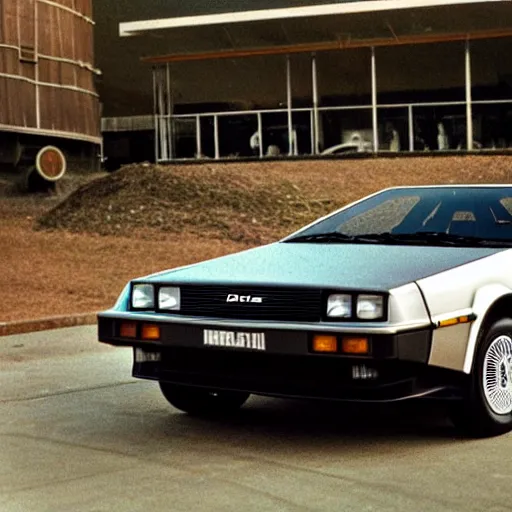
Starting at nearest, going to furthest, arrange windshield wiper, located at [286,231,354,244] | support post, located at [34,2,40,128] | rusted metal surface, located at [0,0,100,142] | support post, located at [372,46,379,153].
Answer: windshield wiper, located at [286,231,354,244], support post, located at [372,46,379,153], rusted metal surface, located at [0,0,100,142], support post, located at [34,2,40,128]

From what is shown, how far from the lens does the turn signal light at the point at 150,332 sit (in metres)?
6.37

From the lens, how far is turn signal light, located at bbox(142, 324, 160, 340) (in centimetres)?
637

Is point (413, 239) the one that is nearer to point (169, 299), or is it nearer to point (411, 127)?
point (169, 299)

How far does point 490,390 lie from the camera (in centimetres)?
625

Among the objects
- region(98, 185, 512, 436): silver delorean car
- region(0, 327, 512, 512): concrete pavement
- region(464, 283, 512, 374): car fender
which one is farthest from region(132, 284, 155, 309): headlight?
region(464, 283, 512, 374): car fender

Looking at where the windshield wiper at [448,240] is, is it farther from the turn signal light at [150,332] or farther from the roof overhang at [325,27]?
the roof overhang at [325,27]

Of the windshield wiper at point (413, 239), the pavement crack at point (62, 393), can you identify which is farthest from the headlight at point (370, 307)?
the pavement crack at point (62, 393)

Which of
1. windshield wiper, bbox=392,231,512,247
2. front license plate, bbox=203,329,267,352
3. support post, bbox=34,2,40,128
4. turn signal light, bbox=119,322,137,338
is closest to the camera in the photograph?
front license plate, bbox=203,329,267,352

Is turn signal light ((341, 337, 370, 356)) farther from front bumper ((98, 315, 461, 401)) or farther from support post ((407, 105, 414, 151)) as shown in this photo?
support post ((407, 105, 414, 151))

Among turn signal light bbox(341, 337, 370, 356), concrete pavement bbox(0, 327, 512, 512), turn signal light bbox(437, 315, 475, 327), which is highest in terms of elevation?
turn signal light bbox(437, 315, 475, 327)

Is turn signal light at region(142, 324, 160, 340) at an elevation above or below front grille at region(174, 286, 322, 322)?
below

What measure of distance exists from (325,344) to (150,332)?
1117 mm

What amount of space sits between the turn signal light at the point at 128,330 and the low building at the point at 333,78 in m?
25.1

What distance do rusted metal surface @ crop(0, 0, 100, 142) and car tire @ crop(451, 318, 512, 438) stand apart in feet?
91.1
